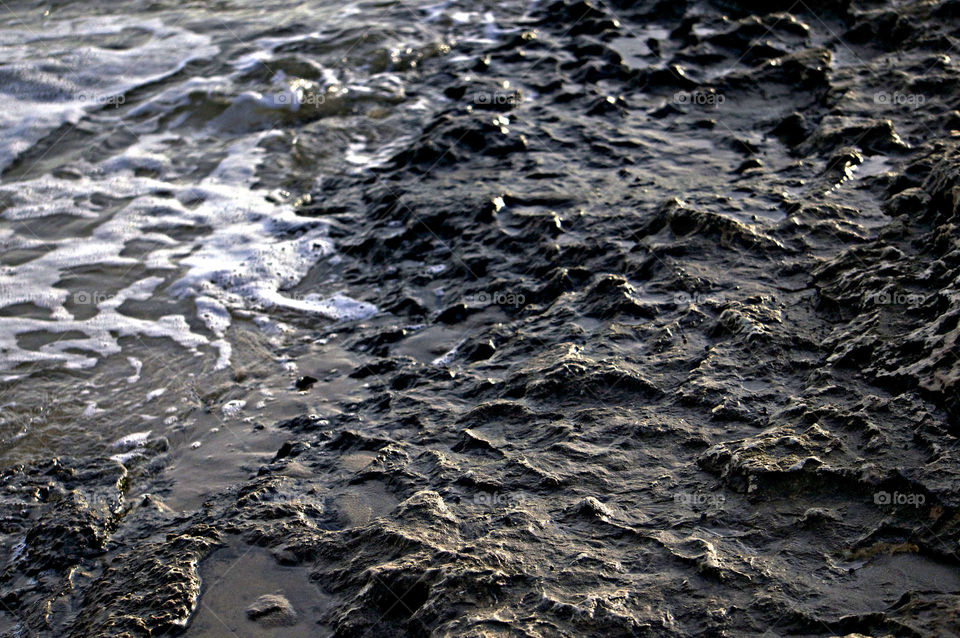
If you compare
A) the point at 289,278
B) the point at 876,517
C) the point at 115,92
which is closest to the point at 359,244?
the point at 289,278

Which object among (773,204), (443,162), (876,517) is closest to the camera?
(876,517)

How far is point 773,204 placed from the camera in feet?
14.4

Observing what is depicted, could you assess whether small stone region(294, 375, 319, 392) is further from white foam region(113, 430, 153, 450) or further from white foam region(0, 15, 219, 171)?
white foam region(0, 15, 219, 171)

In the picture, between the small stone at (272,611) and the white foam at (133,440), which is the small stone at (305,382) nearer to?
the white foam at (133,440)

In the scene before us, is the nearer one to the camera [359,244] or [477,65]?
[359,244]

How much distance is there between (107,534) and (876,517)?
2889 millimetres

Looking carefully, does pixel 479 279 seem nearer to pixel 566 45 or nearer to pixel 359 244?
pixel 359 244
